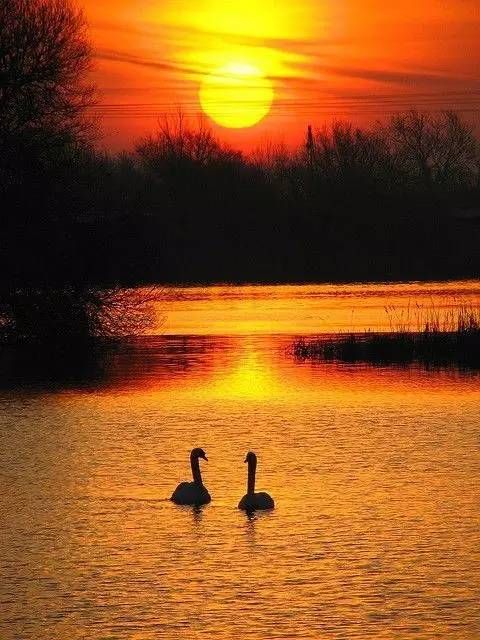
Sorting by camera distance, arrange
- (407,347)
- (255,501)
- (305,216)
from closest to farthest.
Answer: (255,501) < (407,347) < (305,216)

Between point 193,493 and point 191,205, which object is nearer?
point 193,493

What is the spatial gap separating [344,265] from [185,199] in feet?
37.0

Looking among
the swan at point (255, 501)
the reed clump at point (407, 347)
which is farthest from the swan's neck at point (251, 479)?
the reed clump at point (407, 347)

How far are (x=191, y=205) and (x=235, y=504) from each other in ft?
198

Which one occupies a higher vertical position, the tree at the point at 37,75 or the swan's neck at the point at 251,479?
the tree at the point at 37,75

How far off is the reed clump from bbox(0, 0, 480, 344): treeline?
455 centimetres

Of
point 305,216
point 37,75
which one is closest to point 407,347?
point 37,75

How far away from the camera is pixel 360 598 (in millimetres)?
10594

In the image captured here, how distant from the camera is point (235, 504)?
14.2 metres

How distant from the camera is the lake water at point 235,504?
1030 cm

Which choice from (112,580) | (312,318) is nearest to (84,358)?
(312,318)

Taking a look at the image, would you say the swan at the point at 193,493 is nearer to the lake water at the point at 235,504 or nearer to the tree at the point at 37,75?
the lake water at the point at 235,504

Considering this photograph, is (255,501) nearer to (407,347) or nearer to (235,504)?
(235,504)

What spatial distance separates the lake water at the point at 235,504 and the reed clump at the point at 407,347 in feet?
4.84
